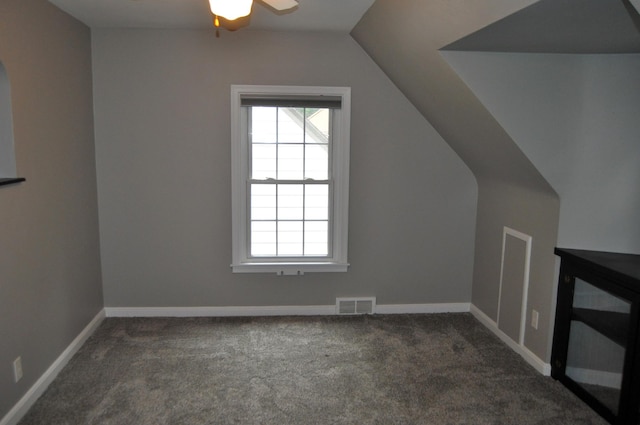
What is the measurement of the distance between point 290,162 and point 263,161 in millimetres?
223

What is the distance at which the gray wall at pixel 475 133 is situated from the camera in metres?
2.55

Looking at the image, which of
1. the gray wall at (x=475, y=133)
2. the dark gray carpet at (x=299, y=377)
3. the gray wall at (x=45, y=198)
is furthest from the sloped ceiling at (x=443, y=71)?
the gray wall at (x=45, y=198)

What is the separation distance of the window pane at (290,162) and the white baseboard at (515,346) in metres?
1.89

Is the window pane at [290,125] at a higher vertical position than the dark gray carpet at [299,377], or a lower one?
higher

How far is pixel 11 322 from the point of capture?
246cm

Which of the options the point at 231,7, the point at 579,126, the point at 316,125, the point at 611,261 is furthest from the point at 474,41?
the point at 316,125

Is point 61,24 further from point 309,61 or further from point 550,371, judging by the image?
point 550,371

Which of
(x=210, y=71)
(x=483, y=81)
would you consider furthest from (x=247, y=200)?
(x=483, y=81)

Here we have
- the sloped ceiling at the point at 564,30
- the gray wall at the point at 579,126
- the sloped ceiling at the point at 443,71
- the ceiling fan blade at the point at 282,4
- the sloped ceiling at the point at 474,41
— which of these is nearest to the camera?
the sloped ceiling at the point at 564,30

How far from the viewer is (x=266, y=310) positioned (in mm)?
3988

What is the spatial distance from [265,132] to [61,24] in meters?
1.57

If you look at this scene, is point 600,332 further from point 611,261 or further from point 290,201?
point 290,201

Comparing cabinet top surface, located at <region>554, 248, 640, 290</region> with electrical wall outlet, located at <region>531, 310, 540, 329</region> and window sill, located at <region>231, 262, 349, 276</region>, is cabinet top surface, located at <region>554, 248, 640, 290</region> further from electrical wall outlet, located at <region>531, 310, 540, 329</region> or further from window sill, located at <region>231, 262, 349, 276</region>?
window sill, located at <region>231, 262, 349, 276</region>

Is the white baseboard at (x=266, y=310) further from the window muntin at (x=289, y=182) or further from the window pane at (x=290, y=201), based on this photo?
the window pane at (x=290, y=201)
